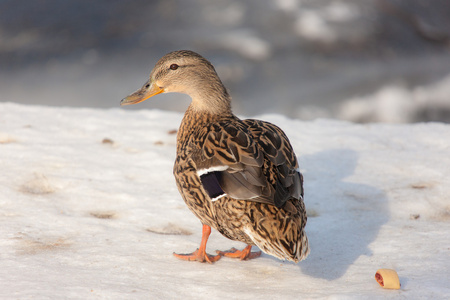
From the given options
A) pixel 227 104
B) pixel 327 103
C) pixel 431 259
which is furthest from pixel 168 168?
pixel 327 103

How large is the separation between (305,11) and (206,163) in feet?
23.9

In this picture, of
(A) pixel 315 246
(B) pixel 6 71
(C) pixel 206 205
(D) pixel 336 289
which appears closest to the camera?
(D) pixel 336 289

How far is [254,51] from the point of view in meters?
9.82

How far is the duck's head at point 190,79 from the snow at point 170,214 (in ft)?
3.12

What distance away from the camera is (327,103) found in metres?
9.23

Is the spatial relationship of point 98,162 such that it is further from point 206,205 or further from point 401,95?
point 401,95

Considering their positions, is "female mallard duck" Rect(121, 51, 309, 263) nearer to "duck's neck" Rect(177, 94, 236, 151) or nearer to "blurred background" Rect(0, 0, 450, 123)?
"duck's neck" Rect(177, 94, 236, 151)

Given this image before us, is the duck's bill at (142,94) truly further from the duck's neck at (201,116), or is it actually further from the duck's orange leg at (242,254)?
the duck's orange leg at (242,254)

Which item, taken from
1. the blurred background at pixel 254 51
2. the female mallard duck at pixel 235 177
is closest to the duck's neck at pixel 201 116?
the female mallard duck at pixel 235 177

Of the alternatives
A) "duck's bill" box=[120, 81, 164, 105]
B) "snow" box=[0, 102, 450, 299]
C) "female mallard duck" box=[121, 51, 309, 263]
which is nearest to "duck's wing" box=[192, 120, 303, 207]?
"female mallard duck" box=[121, 51, 309, 263]

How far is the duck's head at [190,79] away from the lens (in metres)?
4.10

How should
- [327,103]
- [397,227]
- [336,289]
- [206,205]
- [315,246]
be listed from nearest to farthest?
[336,289], [206,205], [315,246], [397,227], [327,103]

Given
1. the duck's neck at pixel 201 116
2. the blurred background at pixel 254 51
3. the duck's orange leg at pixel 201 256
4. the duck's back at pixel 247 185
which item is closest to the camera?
the duck's back at pixel 247 185

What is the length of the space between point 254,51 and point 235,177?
6.90 m
